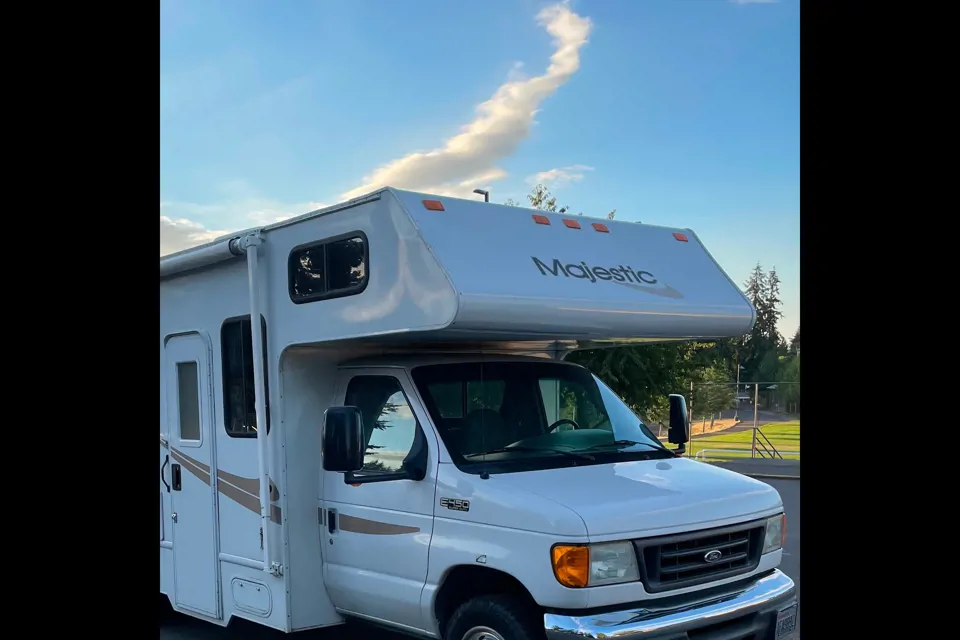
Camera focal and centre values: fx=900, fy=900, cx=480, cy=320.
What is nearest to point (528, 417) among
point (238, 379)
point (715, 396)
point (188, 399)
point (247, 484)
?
point (247, 484)

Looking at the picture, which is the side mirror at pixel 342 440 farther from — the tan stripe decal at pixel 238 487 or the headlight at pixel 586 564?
the headlight at pixel 586 564

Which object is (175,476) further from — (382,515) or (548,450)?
(548,450)

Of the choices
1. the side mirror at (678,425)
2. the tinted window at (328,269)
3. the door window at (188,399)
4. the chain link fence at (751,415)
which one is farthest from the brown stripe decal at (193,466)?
the chain link fence at (751,415)

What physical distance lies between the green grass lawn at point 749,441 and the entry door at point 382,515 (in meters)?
12.9

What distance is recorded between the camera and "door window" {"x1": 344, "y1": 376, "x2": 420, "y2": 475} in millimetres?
5188

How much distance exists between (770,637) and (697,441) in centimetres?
1675

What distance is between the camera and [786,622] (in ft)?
15.8

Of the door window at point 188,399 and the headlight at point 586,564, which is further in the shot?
the door window at point 188,399

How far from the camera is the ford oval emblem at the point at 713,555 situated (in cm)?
452

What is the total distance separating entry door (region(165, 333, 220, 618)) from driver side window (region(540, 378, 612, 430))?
2.38 metres

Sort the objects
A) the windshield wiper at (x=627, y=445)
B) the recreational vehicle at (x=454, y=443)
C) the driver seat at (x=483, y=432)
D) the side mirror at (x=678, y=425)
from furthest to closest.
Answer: the side mirror at (x=678, y=425) < the windshield wiper at (x=627, y=445) < the driver seat at (x=483, y=432) < the recreational vehicle at (x=454, y=443)
